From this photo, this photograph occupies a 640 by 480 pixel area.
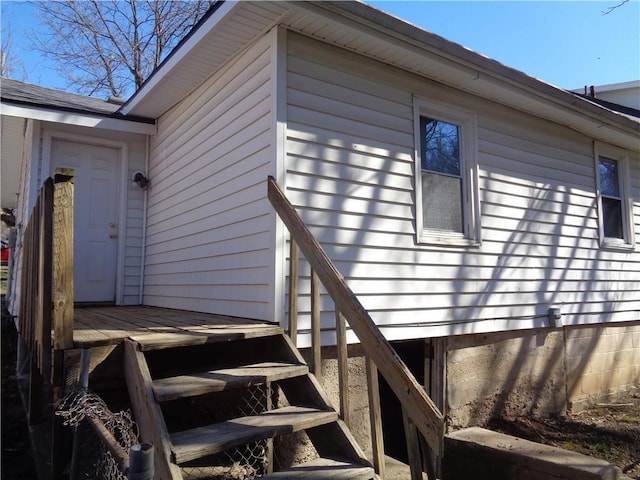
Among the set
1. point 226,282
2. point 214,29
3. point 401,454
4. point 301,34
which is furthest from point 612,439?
point 214,29

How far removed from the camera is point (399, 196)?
4.54 meters

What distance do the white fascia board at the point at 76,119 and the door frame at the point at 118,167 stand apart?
1.15 feet

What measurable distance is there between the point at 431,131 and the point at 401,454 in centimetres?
351

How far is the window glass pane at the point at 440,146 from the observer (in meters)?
4.91

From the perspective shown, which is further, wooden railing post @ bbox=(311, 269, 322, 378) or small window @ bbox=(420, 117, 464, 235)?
small window @ bbox=(420, 117, 464, 235)

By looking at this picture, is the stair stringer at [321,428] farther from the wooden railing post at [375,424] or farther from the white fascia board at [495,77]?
the white fascia board at [495,77]

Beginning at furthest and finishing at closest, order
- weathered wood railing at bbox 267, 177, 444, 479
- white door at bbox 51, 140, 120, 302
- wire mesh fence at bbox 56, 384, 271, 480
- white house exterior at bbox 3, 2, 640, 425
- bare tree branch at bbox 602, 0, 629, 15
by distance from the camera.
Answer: white door at bbox 51, 140, 120, 302, bare tree branch at bbox 602, 0, 629, 15, white house exterior at bbox 3, 2, 640, 425, wire mesh fence at bbox 56, 384, 271, 480, weathered wood railing at bbox 267, 177, 444, 479

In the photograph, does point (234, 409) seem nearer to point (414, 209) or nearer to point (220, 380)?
point (220, 380)

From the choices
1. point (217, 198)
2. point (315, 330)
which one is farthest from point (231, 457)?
point (217, 198)

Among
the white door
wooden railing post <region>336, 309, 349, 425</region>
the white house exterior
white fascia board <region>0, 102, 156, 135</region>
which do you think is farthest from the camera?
the white door

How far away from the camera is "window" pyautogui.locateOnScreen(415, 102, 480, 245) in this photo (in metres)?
4.82

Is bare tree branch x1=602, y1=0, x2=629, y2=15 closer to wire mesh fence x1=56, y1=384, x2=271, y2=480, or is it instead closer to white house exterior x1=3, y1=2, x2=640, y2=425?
white house exterior x1=3, y1=2, x2=640, y2=425

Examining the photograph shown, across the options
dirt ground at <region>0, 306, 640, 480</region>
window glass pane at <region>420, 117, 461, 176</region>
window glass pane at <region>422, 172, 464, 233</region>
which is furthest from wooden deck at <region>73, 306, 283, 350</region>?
window glass pane at <region>420, 117, 461, 176</region>

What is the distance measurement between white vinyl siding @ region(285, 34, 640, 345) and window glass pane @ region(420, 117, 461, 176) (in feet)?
0.82
